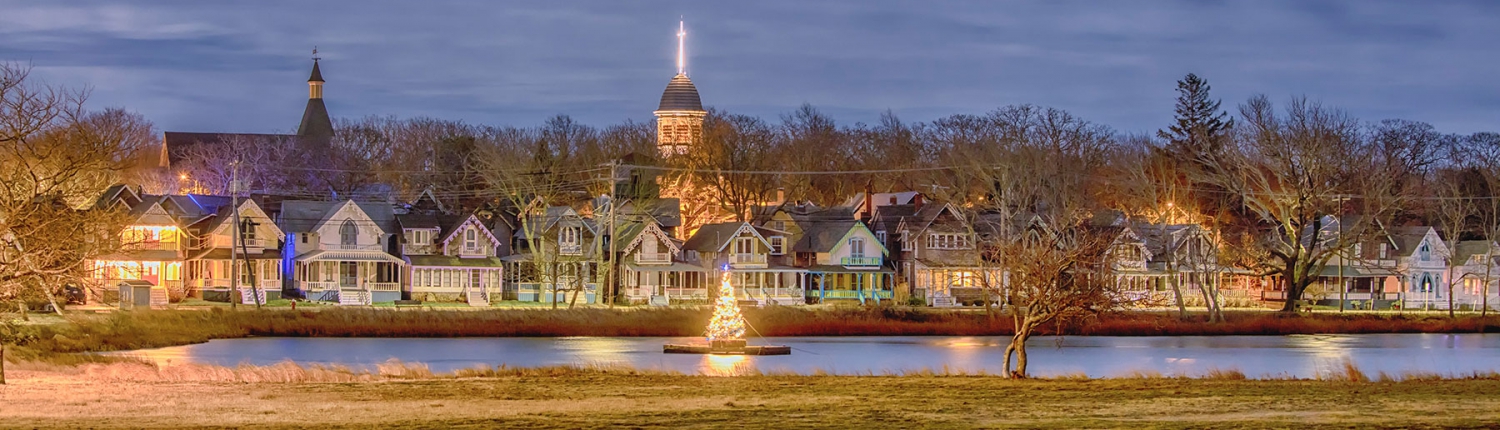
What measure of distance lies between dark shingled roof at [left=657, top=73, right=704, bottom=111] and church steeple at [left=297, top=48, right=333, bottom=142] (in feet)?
94.1

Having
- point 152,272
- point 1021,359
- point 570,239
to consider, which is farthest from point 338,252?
point 1021,359

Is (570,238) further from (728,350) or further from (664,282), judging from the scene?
(728,350)

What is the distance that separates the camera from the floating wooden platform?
5562cm

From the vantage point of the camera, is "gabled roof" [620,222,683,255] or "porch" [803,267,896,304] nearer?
"gabled roof" [620,222,683,255]

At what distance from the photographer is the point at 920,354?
196 ft

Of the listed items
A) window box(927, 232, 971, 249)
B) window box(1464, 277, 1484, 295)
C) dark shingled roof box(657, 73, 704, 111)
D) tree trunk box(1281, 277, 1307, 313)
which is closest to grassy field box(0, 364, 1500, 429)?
tree trunk box(1281, 277, 1307, 313)

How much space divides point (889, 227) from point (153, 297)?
41.5 metres

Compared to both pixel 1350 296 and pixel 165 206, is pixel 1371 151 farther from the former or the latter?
pixel 165 206

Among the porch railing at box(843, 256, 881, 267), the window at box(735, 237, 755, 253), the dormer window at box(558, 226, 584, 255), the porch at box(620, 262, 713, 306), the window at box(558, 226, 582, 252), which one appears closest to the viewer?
the porch at box(620, 262, 713, 306)

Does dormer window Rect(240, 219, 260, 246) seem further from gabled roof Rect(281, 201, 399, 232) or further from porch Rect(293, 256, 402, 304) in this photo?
porch Rect(293, 256, 402, 304)

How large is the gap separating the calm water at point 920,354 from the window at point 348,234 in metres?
24.5

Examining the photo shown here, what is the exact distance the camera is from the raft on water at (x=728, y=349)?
55688mm

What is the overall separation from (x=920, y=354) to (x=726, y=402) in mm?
29709

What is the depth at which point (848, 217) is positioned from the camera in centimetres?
10088
